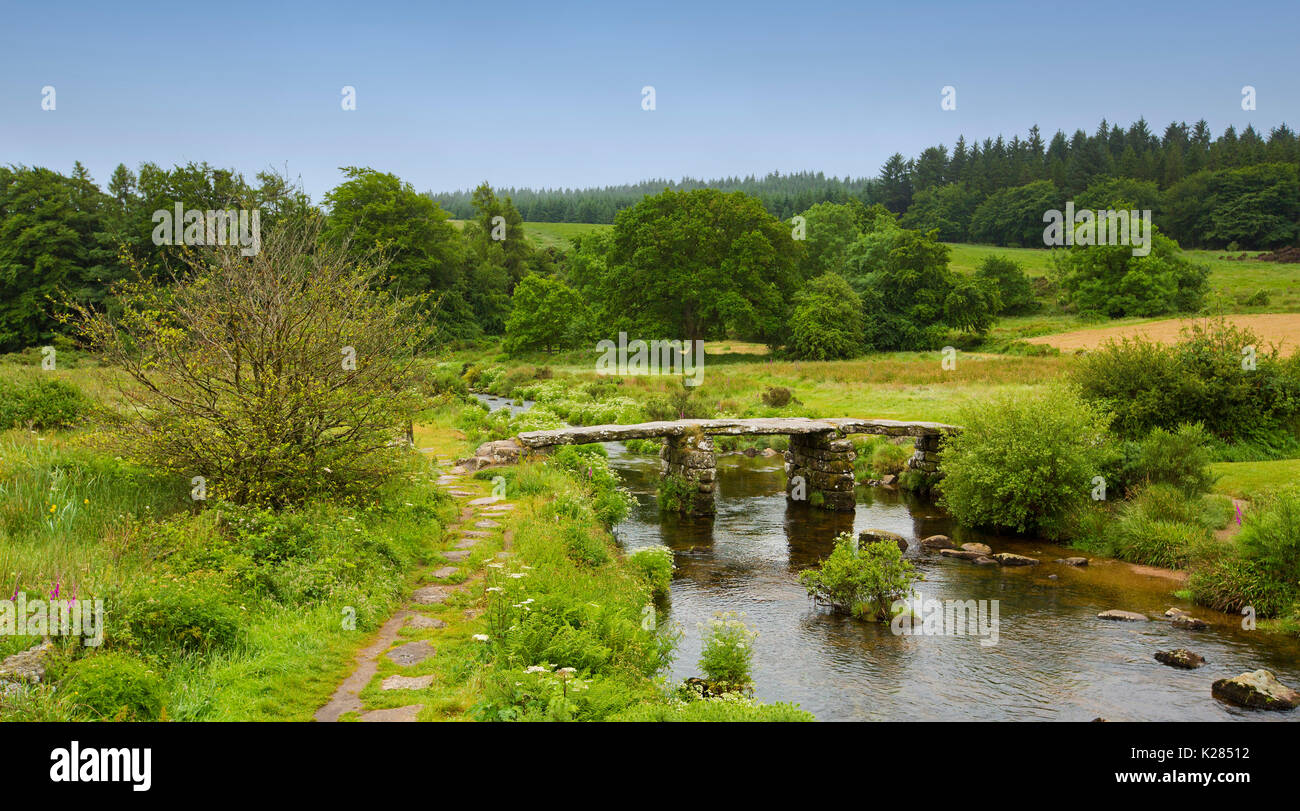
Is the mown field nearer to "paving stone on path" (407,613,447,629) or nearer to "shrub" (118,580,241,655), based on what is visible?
"paving stone on path" (407,613,447,629)

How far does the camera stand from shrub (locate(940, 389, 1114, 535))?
20.8 meters

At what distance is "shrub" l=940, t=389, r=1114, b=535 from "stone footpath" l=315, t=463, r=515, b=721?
529 inches

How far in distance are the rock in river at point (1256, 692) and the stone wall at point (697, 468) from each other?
1316cm

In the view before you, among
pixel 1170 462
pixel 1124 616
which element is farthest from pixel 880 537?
pixel 1170 462

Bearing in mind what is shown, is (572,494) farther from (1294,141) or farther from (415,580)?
(1294,141)

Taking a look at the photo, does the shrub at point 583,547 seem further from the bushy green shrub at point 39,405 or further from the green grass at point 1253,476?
the green grass at point 1253,476

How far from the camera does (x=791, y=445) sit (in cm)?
2653

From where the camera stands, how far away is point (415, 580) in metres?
10.9

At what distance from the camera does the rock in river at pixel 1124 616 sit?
1476cm

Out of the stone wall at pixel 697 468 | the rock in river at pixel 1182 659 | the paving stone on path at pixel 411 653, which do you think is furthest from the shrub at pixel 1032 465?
the paving stone on path at pixel 411 653

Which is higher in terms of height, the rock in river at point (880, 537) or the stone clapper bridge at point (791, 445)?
the stone clapper bridge at point (791, 445)

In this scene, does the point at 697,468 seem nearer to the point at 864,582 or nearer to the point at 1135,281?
the point at 864,582
